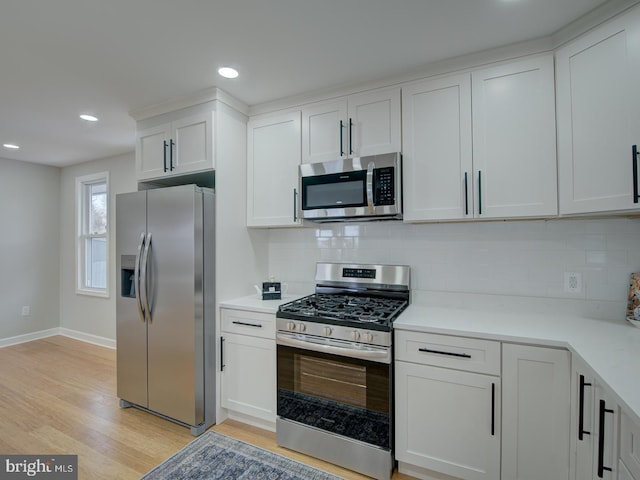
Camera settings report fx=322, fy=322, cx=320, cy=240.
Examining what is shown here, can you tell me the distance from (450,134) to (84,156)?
4554 mm

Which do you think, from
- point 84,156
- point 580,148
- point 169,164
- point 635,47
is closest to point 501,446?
point 580,148

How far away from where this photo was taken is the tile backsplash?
1.92 metres

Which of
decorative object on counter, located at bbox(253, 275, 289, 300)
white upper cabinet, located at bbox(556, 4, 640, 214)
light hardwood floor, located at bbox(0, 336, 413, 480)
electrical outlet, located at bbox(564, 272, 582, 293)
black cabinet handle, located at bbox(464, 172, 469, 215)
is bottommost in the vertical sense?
light hardwood floor, located at bbox(0, 336, 413, 480)

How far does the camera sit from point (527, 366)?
1.59 metres

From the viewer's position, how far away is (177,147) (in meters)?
2.64

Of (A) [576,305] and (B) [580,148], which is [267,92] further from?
(A) [576,305]

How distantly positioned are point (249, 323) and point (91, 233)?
359 cm

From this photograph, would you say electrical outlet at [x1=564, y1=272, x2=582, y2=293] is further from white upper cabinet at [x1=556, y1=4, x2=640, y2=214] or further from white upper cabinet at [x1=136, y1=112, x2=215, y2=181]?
white upper cabinet at [x1=136, y1=112, x2=215, y2=181]

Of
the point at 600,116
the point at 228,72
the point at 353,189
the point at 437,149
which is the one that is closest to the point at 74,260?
the point at 228,72

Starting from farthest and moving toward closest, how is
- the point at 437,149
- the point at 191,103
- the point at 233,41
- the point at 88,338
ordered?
the point at 88,338 → the point at 191,103 → the point at 437,149 → the point at 233,41

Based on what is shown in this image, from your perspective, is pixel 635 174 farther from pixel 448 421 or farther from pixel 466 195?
pixel 448 421

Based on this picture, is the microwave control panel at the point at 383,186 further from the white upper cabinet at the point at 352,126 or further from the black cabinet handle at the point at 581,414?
the black cabinet handle at the point at 581,414

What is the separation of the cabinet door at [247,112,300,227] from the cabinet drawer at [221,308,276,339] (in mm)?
741

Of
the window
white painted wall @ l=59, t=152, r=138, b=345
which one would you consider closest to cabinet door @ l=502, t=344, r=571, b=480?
white painted wall @ l=59, t=152, r=138, b=345
